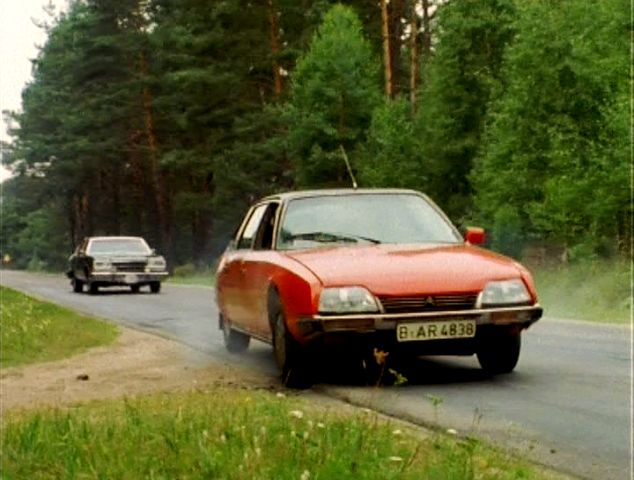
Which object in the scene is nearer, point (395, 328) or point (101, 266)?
point (395, 328)

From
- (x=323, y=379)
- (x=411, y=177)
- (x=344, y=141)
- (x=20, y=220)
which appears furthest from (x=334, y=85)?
(x=20, y=220)

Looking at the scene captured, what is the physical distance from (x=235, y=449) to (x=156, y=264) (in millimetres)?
26372

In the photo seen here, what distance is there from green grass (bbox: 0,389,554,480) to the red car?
5.93ft

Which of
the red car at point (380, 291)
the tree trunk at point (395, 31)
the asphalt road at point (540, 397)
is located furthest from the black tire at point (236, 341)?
the tree trunk at point (395, 31)

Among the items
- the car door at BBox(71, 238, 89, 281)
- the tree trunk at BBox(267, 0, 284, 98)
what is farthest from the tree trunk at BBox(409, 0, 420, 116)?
the car door at BBox(71, 238, 89, 281)

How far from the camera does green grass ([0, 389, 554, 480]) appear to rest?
4805 millimetres

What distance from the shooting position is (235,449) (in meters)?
5.15

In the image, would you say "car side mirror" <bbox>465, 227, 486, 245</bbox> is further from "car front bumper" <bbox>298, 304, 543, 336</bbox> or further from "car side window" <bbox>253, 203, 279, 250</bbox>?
"car side window" <bbox>253, 203, 279, 250</bbox>

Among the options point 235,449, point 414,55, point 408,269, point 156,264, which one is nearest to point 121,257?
point 156,264

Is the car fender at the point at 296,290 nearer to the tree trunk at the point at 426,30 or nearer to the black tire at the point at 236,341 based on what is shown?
the black tire at the point at 236,341

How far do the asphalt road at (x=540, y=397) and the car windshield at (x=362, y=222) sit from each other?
45.0 inches

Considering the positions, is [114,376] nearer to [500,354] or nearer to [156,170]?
[500,354]

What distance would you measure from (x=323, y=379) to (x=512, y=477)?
4270 mm

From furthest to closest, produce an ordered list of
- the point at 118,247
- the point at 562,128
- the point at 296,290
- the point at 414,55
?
the point at 414,55, the point at 118,247, the point at 562,128, the point at 296,290
